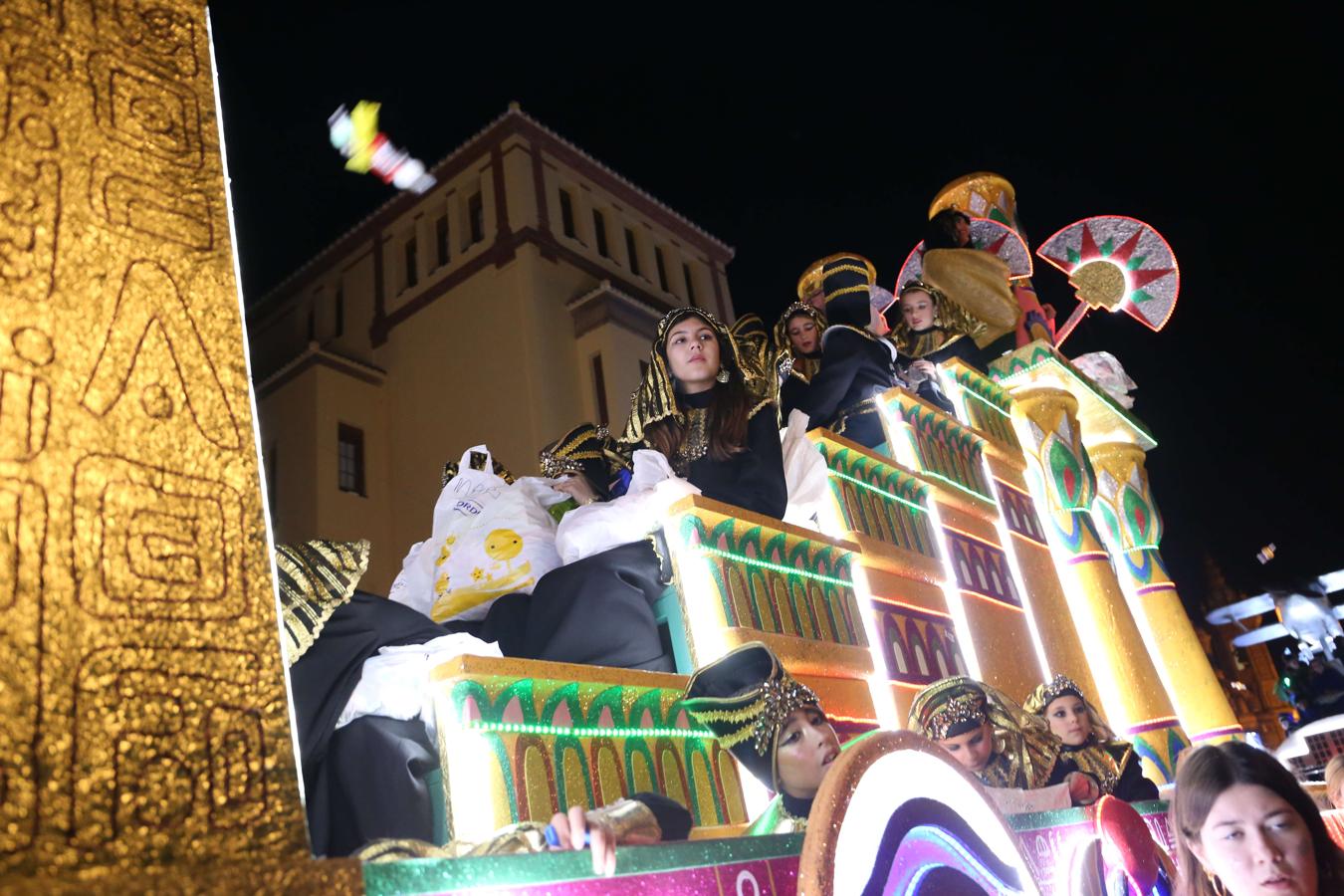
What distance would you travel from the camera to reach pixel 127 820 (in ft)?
2.63

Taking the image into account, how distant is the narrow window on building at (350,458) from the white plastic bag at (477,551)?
8627 mm

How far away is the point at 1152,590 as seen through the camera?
570 centimetres

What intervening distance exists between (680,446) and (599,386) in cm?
759

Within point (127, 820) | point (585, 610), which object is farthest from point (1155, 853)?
point (127, 820)

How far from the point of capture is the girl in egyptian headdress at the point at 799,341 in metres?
4.57

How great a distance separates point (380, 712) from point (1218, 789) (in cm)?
169

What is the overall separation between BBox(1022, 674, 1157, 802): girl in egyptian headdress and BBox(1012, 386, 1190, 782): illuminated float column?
1.49 m

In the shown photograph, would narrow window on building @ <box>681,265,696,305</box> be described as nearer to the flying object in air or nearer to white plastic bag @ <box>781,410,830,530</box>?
the flying object in air

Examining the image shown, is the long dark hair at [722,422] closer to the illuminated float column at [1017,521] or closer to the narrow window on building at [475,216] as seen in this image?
the illuminated float column at [1017,521]

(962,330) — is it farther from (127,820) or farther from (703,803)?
(127,820)

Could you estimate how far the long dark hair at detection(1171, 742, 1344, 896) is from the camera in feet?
6.26

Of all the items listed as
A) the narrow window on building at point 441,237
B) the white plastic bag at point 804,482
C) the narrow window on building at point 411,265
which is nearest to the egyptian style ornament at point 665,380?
the white plastic bag at point 804,482

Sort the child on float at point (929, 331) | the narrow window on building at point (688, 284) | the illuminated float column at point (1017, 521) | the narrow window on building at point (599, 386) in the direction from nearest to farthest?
the illuminated float column at point (1017, 521) < the child on float at point (929, 331) < the narrow window on building at point (599, 386) < the narrow window on building at point (688, 284)

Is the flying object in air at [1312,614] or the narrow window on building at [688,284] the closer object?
the flying object in air at [1312,614]
